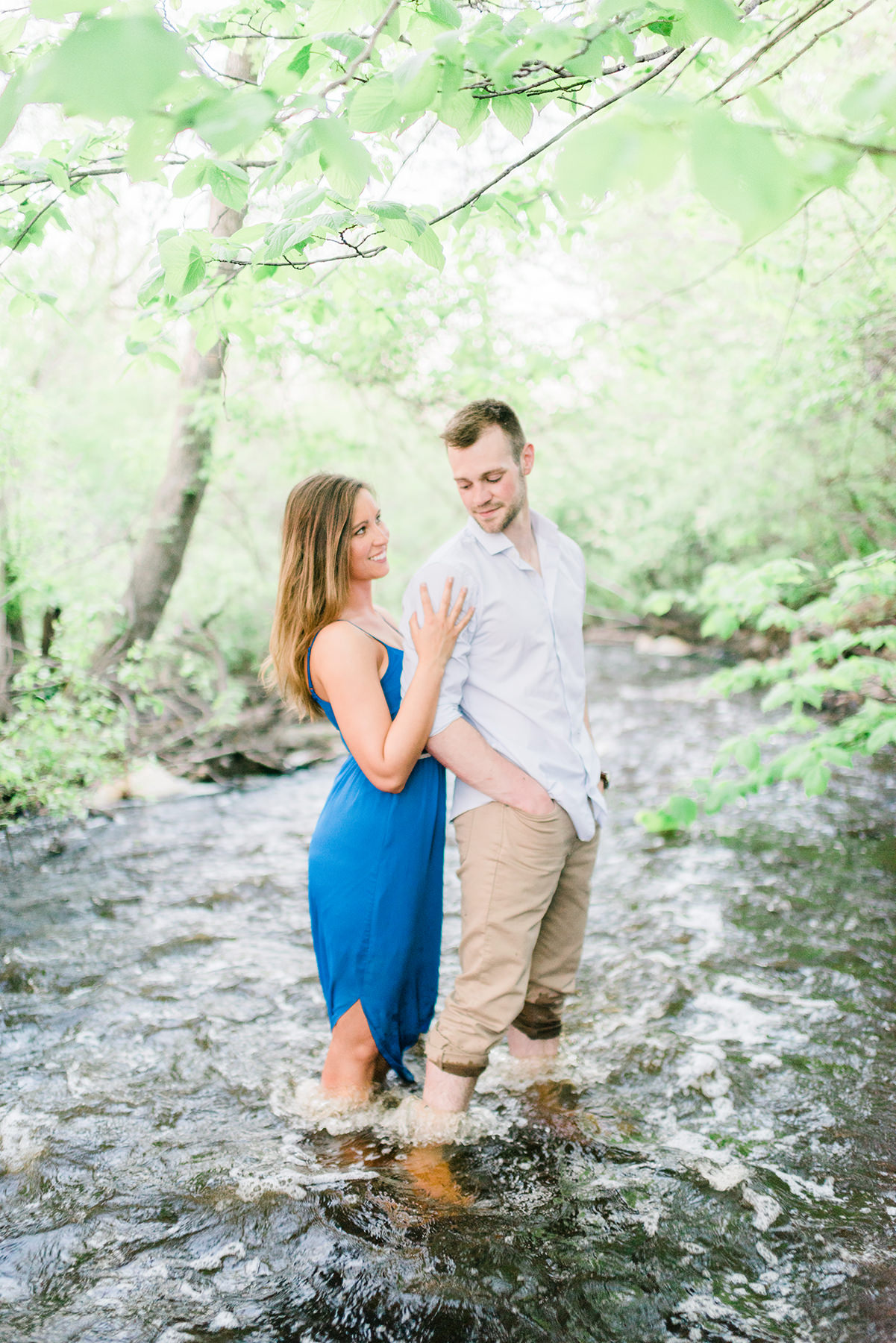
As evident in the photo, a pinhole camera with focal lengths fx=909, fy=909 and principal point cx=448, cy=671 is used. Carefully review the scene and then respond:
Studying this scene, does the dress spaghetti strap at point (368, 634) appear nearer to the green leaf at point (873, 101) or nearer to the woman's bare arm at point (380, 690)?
the woman's bare arm at point (380, 690)

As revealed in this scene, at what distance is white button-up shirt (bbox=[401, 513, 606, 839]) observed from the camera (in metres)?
2.70

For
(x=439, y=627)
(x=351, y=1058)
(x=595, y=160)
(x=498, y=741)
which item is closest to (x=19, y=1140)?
(x=351, y=1058)

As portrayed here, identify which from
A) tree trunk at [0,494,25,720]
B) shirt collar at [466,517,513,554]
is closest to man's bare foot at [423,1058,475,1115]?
shirt collar at [466,517,513,554]

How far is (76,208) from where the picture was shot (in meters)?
8.67

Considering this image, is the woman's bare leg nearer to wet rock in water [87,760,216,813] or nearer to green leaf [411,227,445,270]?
green leaf [411,227,445,270]

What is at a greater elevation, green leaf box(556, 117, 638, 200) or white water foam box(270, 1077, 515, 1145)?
green leaf box(556, 117, 638, 200)

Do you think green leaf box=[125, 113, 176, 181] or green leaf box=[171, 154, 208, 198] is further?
green leaf box=[171, 154, 208, 198]

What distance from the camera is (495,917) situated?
9.15 feet

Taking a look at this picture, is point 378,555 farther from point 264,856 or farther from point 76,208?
point 76,208

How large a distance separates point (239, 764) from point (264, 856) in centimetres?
229

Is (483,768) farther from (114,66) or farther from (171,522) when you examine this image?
(171,522)

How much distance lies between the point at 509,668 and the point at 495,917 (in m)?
0.77

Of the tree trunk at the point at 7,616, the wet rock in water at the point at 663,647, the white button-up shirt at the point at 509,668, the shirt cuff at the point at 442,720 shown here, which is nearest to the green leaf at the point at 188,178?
the white button-up shirt at the point at 509,668

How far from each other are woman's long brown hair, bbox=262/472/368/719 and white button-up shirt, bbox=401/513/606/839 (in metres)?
0.23
